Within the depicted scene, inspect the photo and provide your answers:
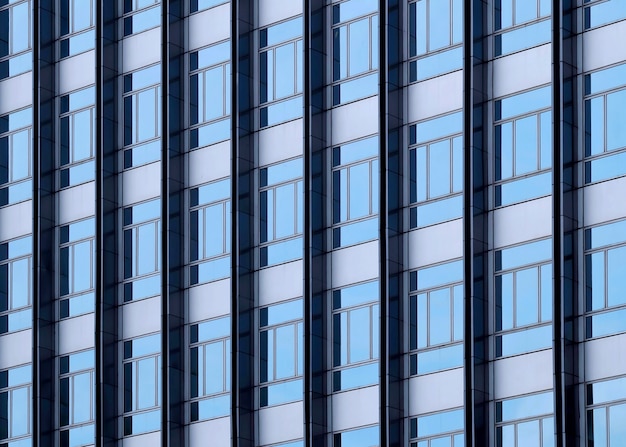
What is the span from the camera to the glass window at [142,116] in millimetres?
56844

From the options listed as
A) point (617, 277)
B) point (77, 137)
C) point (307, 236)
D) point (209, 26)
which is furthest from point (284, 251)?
point (617, 277)

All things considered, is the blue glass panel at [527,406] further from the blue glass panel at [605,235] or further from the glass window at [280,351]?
the glass window at [280,351]

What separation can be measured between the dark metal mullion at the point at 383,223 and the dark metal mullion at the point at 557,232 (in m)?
5.15

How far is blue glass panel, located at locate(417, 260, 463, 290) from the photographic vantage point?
49188 millimetres

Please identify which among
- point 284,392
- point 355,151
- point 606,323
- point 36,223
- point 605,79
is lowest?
point 284,392

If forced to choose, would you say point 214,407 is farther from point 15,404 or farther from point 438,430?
point 15,404

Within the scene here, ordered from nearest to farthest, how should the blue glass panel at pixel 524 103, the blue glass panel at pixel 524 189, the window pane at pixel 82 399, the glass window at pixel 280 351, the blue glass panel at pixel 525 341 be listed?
1. the blue glass panel at pixel 525 341
2. the blue glass panel at pixel 524 189
3. the blue glass panel at pixel 524 103
4. the glass window at pixel 280 351
5. the window pane at pixel 82 399

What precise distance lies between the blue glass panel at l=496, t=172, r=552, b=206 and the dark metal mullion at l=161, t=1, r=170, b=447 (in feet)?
36.8

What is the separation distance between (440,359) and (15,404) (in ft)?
52.9

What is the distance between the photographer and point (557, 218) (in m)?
47.3

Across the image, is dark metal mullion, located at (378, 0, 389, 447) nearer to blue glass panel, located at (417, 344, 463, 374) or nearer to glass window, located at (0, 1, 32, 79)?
blue glass panel, located at (417, 344, 463, 374)

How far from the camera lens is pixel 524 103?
49031 mm

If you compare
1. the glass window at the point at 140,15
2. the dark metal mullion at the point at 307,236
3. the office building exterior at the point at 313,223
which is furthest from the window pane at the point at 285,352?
the glass window at the point at 140,15

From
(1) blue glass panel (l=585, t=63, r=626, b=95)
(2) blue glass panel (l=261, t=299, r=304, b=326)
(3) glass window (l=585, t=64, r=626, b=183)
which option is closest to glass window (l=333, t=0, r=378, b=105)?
(2) blue glass panel (l=261, t=299, r=304, b=326)
